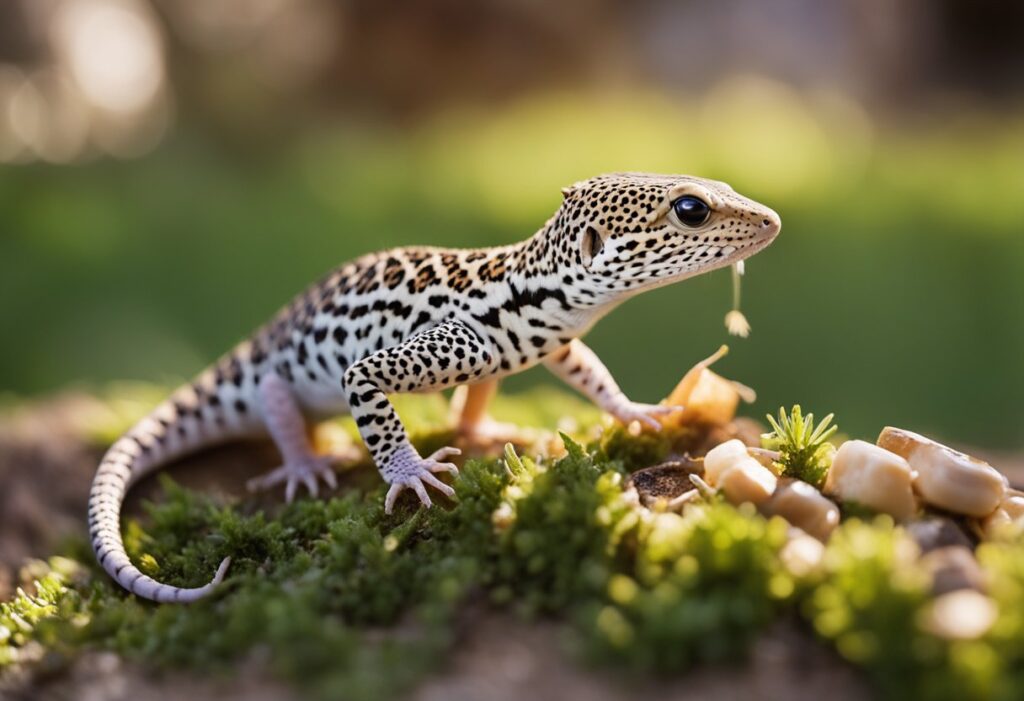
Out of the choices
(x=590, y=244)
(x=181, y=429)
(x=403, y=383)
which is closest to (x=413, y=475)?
(x=403, y=383)

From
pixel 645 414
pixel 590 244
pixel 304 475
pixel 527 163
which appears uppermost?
pixel 590 244

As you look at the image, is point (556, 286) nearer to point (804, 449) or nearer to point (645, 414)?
point (645, 414)

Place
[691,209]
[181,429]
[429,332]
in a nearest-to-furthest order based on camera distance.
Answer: [691,209] → [429,332] → [181,429]

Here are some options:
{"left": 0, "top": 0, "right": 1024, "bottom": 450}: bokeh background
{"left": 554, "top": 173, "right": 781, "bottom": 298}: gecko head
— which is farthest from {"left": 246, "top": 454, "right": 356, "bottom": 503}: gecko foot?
{"left": 0, "top": 0, "right": 1024, "bottom": 450}: bokeh background

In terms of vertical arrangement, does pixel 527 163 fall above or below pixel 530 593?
above

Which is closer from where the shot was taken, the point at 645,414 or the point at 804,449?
the point at 804,449

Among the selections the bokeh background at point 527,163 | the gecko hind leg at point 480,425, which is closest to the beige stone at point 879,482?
the gecko hind leg at point 480,425

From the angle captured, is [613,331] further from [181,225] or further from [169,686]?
[169,686]

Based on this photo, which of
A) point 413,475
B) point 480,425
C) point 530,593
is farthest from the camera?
point 480,425
